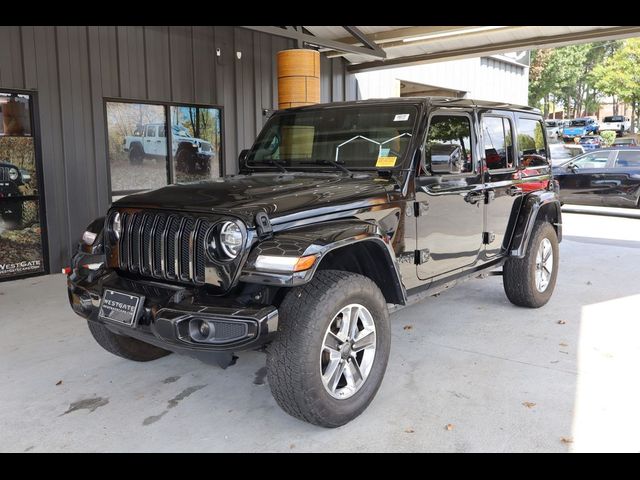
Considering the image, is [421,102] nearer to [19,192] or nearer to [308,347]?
[308,347]

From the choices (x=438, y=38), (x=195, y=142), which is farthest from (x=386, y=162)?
(x=438, y=38)

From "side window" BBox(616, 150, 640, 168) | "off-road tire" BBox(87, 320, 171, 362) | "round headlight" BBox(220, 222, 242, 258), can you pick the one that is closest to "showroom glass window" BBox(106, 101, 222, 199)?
"off-road tire" BBox(87, 320, 171, 362)

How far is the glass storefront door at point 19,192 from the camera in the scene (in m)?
6.54

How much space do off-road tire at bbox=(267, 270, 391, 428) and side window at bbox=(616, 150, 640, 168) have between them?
10657mm

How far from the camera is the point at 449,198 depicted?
13.8 ft

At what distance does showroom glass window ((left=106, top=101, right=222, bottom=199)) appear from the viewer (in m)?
7.55

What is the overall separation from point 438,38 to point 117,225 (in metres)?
7.24

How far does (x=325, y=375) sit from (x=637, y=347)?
2736 millimetres

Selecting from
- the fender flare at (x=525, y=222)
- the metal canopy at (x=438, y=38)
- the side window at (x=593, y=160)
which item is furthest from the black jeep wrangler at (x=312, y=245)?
the side window at (x=593, y=160)

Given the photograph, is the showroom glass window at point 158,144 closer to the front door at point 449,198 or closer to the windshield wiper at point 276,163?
the windshield wiper at point 276,163
